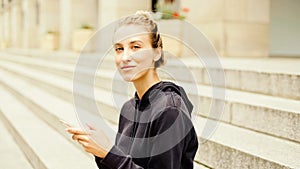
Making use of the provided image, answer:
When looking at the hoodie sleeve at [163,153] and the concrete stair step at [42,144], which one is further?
the concrete stair step at [42,144]

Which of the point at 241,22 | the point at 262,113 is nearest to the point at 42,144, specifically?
the point at 262,113

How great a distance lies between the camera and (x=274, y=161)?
2.41m

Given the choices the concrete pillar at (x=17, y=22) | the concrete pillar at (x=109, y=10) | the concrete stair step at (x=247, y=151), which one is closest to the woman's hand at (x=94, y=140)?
the concrete stair step at (x=247, y=151)

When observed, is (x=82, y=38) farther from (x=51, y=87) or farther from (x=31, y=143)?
(x=31, y=143)

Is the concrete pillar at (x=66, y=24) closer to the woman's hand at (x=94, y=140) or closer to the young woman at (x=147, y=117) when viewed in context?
the young woman at (x=147, y=117)

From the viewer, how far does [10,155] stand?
4.79m

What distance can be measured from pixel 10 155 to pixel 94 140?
380 centimetres

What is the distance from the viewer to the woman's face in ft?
4.78

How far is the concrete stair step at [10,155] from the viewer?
4352 mm

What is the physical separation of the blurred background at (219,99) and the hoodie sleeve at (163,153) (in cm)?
30

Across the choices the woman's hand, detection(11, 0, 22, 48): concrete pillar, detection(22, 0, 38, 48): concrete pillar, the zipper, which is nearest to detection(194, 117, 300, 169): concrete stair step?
the zipper

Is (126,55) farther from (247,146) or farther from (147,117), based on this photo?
(247,146)

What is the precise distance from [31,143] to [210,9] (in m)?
5.02

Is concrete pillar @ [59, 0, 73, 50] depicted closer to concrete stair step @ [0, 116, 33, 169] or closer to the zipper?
concrete stair step @ [0, 116, 33, 169]
